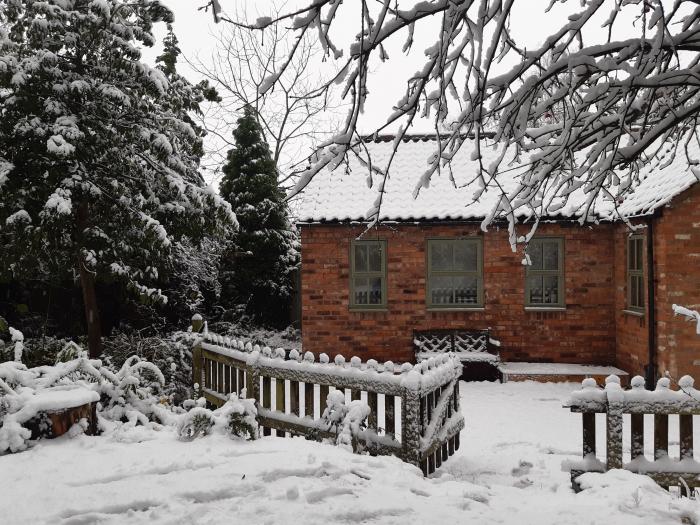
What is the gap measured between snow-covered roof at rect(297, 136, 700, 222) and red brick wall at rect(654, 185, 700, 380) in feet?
1.40

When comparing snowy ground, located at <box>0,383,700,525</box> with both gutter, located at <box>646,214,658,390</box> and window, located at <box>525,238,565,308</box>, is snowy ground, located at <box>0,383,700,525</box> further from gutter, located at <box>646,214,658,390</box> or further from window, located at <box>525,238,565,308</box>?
window, located at <box>525,238,565,308</box>

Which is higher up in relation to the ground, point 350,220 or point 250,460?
point 350,220

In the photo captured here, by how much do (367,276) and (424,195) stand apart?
2080 millimetres

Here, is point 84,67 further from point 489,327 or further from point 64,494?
point 489,327

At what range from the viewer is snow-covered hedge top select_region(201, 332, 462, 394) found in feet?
15.8

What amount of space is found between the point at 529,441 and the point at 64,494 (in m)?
5.07

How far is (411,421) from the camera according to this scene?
4684 millimetres

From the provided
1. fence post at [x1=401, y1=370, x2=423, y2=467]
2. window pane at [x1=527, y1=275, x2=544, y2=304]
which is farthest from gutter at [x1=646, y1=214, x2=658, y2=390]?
fence post at [x1=401, y1=370, x2=423, y2=467]

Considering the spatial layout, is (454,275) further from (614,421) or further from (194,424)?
(194,424)


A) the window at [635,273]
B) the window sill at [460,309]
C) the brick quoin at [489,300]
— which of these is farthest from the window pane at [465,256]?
the window at [635,273]

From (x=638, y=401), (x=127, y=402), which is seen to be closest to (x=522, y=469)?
(x=638, y=401)

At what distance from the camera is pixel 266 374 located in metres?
5.85

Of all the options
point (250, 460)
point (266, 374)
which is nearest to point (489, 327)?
point (266, 374)

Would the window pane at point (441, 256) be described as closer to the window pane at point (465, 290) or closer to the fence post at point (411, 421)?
the window pane at point (465, 290)
